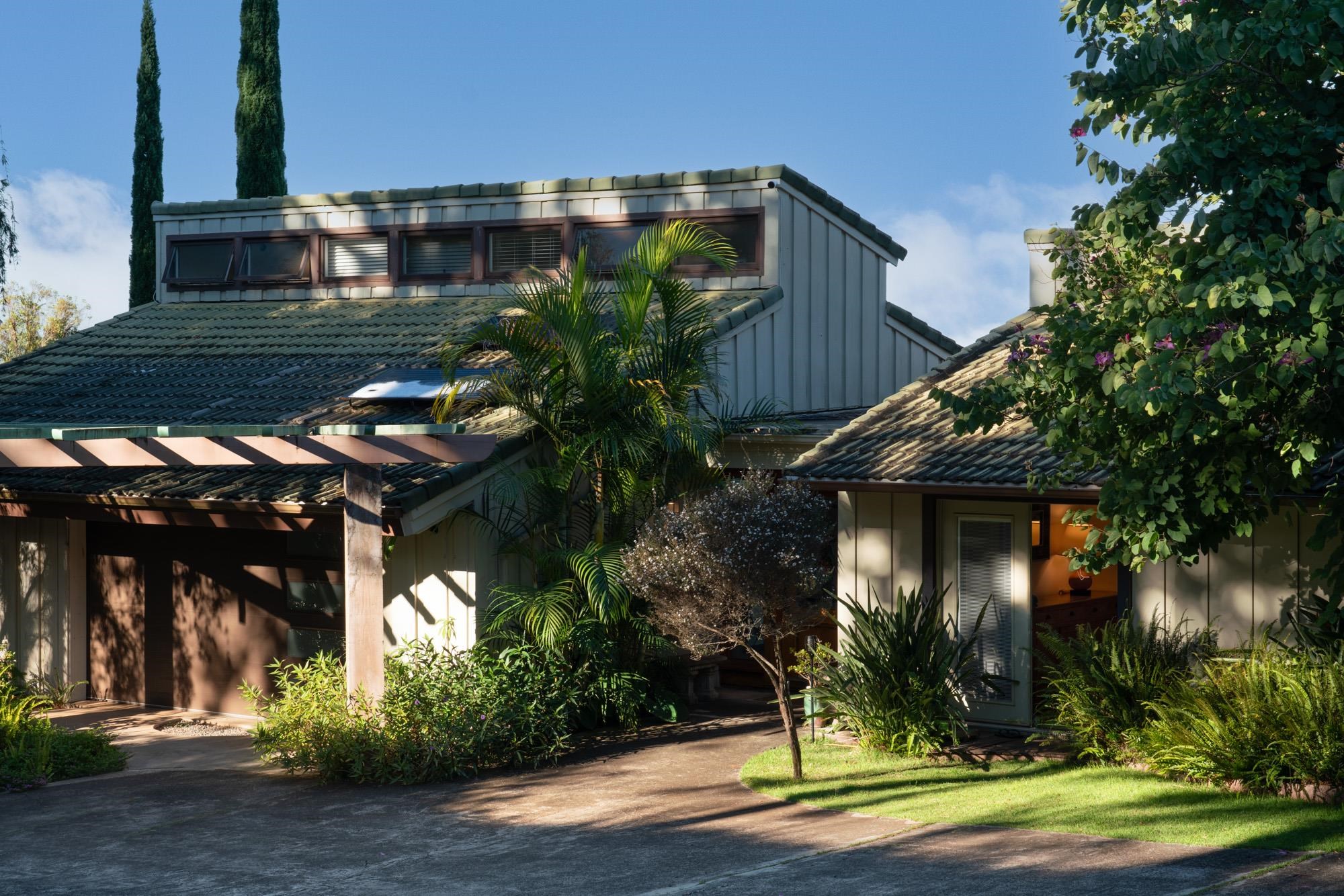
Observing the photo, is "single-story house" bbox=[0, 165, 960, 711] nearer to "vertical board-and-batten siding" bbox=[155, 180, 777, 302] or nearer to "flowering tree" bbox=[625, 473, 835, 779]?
"vertical board-and-batten siding" bbox=[155, 180, 777, 302]

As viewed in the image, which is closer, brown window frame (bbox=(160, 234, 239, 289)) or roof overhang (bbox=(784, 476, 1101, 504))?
roof overhang (bbox=(784, 476, 1101, 504))

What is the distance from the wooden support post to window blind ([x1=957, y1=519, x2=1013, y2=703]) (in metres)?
5.22

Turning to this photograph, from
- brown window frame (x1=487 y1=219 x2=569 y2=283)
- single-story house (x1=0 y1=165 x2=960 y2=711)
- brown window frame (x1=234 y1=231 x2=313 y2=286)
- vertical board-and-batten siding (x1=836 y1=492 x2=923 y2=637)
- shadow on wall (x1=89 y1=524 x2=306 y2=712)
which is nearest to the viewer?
vertical board-and-batten siding (x1=836 y1=492 x2=923 y2=637)

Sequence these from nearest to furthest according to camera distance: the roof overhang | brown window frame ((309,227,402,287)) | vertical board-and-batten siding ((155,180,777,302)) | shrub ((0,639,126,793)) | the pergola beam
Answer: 1. the pergola beam
2. the roof overhang
3. shrub ((0,639,126,793))
4. vertical board-and-batten siding ((155,180,777,302))
5. brown window frame ((309,227,402,287))

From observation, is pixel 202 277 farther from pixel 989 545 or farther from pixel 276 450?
pixel 989 545

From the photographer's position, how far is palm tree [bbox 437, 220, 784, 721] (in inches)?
516

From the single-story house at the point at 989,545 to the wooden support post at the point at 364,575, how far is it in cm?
375

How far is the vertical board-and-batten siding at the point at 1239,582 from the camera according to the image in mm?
11477

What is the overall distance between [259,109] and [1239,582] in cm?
2291

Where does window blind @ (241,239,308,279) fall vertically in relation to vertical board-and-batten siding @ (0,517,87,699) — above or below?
above

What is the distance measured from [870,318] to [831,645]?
535 cm

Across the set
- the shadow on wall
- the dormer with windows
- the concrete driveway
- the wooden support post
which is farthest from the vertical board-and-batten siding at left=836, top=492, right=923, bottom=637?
the shadow on wall

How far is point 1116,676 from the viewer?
11.5 meters

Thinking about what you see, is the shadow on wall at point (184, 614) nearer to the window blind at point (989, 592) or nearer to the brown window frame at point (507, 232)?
the brown window frame at point (507, 232)
